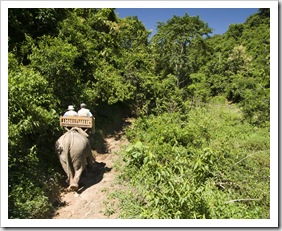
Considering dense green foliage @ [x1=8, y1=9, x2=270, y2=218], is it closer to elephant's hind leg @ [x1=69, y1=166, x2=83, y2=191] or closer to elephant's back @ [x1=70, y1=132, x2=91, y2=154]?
elephant's hind leg @ [x1=69, y1=166, x2=83, y2=191]

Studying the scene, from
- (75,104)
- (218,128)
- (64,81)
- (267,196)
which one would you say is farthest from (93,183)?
(218,128)

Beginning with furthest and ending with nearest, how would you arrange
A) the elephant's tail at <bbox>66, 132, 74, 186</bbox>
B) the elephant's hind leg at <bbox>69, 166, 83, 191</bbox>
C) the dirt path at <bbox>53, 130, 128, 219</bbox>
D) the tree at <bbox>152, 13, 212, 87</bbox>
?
the tree at <bbox>152, 13, 212, 87</bbox>, the elephant's hind leg at <bbox>69, 166, 83, 191</bbox>, the elephant's tail at <bbox>66, 132, 74, 186</bbox>, the dirt path at <bbox>53, 130, 128, 219</bbox>

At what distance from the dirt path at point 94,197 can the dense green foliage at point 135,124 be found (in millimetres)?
Result: 310

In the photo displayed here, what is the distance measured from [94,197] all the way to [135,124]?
4544 millimetres

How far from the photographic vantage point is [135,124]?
967 centimetres

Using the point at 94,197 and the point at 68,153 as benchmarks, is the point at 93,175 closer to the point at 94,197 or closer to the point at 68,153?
the point at 94,197

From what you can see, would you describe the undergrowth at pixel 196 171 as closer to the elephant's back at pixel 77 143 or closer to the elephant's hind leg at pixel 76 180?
the elephant's hind leg at pixel 76 180

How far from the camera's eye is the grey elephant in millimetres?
5215

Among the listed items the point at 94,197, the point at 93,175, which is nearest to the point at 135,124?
the point at 93,175

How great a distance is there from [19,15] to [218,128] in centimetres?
746

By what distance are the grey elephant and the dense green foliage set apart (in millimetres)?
457

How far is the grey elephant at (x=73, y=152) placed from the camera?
17.1 feet

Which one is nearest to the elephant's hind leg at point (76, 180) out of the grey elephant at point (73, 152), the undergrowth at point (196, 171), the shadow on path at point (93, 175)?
the grey elephant at point (73, 152)

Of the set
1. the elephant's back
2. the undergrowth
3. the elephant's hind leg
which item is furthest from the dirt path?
the elephant's back
